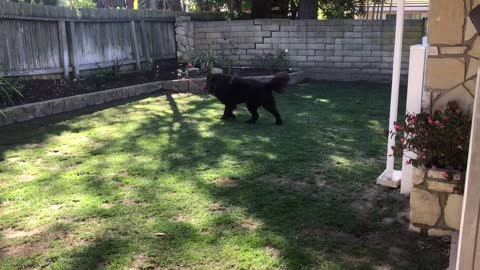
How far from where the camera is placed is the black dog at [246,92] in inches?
258

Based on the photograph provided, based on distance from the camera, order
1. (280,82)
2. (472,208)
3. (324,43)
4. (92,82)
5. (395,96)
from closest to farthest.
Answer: (472,208), (395,96), (280,82), (92,82), (324,43)

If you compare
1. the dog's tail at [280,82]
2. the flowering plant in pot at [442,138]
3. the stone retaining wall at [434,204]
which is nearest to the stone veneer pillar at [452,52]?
the flowering plant in pot at [442,138]

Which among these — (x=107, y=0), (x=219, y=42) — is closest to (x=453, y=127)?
(x=219, y=42)

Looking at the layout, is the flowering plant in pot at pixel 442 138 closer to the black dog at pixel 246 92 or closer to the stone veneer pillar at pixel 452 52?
the stone veneer pillar at pixel 452 52

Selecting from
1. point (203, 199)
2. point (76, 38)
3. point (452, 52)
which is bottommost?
point (203, 199)

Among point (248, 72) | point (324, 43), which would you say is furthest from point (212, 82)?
point (324, 43)

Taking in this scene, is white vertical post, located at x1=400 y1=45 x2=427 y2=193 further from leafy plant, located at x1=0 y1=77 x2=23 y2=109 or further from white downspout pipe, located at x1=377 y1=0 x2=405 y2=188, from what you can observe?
leafy plant, located at x1=0 y1=77 x2=23 y2=109

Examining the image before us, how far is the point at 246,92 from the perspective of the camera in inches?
261

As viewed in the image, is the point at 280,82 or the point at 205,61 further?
the point at 205,61

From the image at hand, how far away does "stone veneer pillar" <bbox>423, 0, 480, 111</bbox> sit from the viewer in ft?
9.80

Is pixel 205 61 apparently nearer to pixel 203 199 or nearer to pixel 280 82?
pixel 280 82

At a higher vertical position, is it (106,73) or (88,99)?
(106,73)

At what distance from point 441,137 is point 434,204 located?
1.62 feet

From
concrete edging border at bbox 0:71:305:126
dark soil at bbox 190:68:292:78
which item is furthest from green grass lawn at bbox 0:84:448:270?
dark soil at bbox 190:68:292:78
